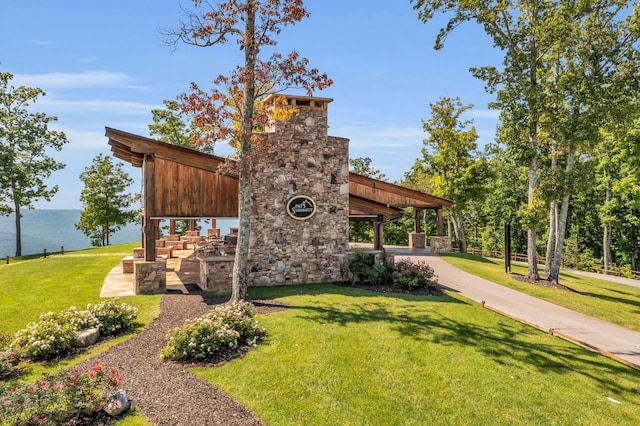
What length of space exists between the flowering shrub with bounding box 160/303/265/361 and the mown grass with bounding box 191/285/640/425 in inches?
19.5

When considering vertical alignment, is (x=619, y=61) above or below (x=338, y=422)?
above

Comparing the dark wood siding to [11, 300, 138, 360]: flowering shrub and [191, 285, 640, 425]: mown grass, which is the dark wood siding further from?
[191, 285, 640, 425]: mown grass

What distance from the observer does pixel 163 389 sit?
665cm

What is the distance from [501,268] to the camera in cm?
2264

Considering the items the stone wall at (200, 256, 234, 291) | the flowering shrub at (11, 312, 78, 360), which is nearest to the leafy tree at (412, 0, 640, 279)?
the stone wall at (200, 256, 234, 291)

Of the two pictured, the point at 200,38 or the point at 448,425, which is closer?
the point at 448,425

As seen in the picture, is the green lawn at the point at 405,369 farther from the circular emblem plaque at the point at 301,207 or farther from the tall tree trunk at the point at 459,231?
the tall tree trunk at the point at 459,231

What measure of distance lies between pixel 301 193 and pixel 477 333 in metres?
8.44

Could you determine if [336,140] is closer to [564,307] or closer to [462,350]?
[462,350]

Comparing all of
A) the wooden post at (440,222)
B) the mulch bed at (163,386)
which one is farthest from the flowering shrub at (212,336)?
the wooden post at (440,222)

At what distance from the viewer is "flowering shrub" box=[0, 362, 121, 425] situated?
5.32m

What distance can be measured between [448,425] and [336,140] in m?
11.7

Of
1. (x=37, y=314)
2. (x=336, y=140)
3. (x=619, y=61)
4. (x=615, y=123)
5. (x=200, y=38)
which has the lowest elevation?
(x=37, y=314)

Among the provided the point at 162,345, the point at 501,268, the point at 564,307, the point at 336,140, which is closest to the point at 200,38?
the point at 336,140
